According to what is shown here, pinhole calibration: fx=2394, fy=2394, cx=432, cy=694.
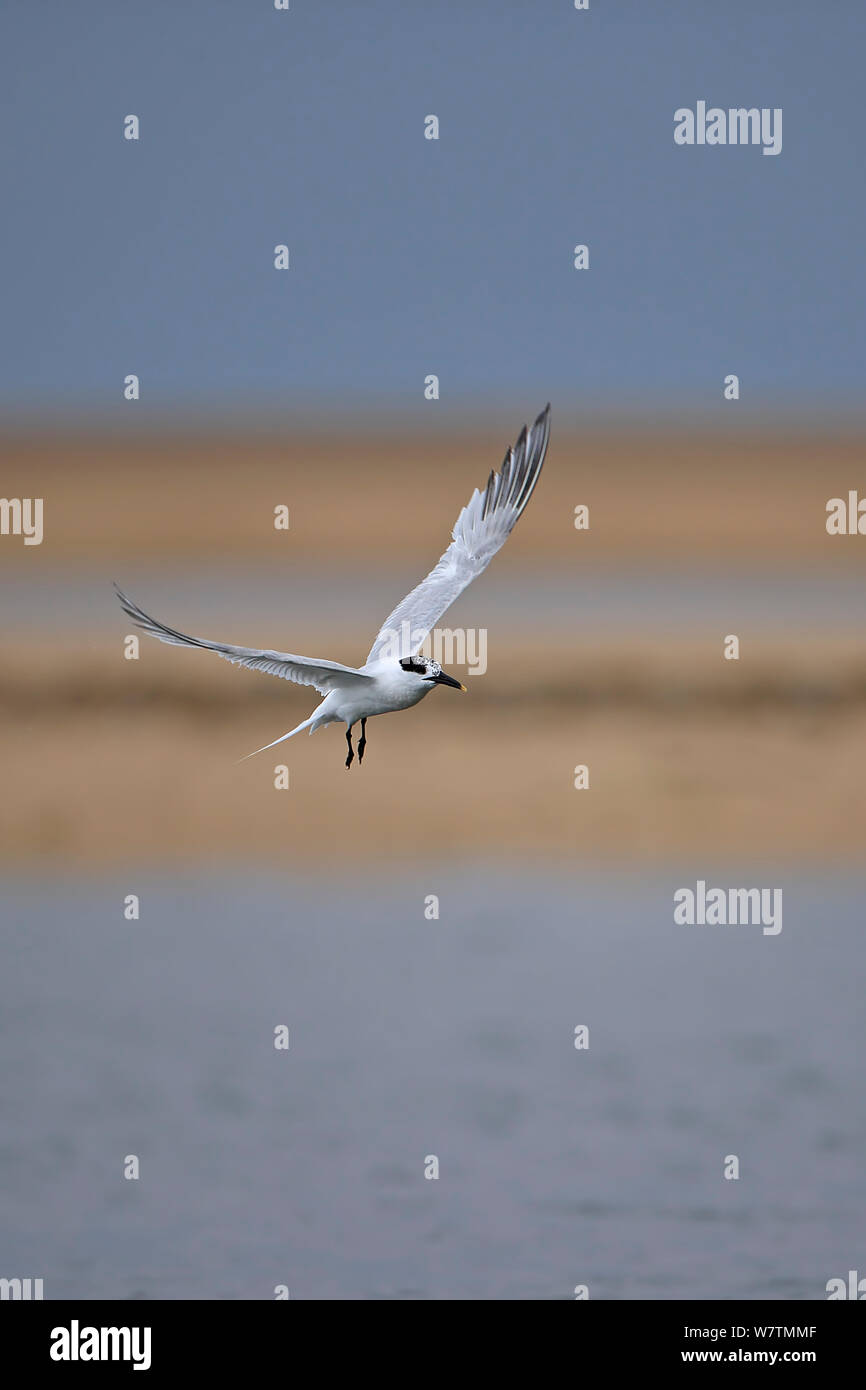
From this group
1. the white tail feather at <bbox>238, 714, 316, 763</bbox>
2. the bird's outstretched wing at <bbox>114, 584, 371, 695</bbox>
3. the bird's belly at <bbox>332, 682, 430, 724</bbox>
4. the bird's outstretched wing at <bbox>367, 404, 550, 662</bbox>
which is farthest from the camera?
the bird's outstretched wing at <bbox>367, 404, 550, 662</bbox>

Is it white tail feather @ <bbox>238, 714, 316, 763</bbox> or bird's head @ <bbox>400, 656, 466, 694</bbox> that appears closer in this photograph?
white tail feather @ <bbox>238, 714, 316, 763</bbox>

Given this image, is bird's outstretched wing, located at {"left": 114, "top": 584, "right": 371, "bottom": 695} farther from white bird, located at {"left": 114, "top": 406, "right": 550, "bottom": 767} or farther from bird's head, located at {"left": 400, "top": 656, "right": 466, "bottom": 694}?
bird's head, located at {"left": 400, "top": 656, "right": 466, "bottom": 694}

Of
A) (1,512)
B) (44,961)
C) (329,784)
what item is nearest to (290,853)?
(329,784)

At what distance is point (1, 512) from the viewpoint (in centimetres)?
4806

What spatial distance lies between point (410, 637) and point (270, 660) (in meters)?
2.06

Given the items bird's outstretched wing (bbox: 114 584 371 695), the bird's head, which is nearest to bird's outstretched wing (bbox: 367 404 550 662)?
the bird's head

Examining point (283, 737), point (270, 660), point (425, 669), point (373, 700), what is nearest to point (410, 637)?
point (283, 737)

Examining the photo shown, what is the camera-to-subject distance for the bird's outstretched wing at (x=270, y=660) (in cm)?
1199

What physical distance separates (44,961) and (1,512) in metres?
29.0

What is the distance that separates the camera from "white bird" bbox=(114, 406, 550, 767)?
41.6 feet

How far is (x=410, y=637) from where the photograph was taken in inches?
571

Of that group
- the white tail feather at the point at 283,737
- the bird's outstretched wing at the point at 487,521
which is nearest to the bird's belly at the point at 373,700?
the white tail feather at the point at 283,737

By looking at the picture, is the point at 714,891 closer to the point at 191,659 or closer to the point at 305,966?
the point at 305,966

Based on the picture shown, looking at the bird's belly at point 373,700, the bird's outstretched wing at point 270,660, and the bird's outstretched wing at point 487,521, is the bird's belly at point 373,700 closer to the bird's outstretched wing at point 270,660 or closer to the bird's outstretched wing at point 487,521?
the bird's outstretched wing at point 270,660
